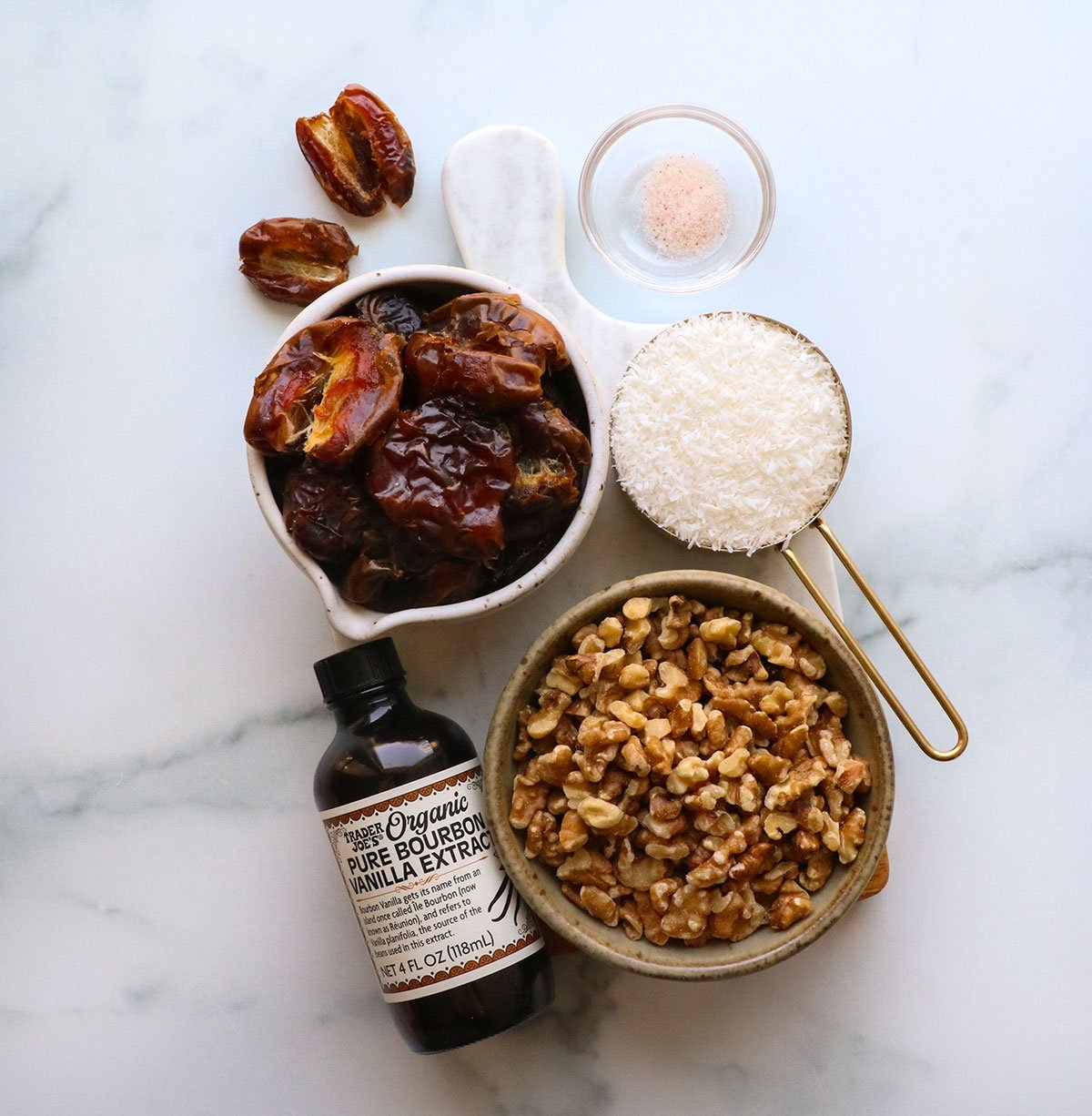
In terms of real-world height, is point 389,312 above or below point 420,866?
above

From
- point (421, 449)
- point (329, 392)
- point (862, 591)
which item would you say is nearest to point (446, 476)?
point (421, 449)

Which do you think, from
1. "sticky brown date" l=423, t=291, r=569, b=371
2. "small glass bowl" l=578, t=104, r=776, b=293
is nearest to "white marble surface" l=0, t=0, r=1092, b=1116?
"small glass bowl" l=578, t=104, r=776, b=293

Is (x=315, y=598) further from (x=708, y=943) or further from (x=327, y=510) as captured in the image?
(x=708, y=943)

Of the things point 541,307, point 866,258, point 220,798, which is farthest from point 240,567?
point 866,258

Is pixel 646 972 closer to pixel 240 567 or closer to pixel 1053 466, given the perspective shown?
pixel 240 567

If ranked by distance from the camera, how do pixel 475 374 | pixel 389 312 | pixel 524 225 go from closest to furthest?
pixel 475 374
pixel 389 312
pixel 524 225

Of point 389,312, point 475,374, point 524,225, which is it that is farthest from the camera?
point 524,225

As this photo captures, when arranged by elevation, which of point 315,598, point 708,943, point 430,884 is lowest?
point 708,943

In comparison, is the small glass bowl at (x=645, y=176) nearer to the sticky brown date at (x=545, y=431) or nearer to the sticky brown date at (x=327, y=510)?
the sticky brown date at (x=545, y=431)

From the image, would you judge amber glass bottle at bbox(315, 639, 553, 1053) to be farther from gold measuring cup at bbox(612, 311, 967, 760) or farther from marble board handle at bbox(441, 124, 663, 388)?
marble board handle at bbox(441, 124, 663, 388)
